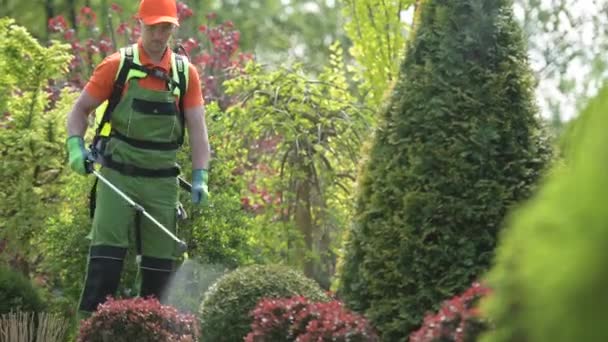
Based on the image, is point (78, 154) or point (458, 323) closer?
point (458, 323)

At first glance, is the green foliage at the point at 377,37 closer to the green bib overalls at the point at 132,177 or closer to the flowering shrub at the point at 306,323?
the green bib overalls at the point at 132,177

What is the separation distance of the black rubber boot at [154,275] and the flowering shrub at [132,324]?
1012mm

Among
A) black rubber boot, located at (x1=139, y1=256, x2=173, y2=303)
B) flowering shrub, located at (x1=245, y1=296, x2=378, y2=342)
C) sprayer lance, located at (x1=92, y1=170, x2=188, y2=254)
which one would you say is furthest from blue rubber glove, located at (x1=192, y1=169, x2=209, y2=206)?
flowering shrub, located at (x1=245, y1=296, x2=378, y2=342)

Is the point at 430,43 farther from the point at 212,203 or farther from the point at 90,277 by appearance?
the point at 212,203

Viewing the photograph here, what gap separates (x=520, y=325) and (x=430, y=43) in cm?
305

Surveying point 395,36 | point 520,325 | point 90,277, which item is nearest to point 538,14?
point 395,36

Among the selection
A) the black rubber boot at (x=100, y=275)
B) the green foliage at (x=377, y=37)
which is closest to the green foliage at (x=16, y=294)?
the black rubber boot at (x=100, y=275)

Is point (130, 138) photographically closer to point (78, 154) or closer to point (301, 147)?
point (78, 154)

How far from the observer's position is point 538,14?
672 inches

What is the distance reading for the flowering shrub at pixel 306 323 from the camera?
510cm

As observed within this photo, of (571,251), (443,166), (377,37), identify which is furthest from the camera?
(377,37)

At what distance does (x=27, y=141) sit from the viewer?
923 cm

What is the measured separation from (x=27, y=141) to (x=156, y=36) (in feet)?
7.38

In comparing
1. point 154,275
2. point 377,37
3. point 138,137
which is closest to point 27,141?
point 154,275
